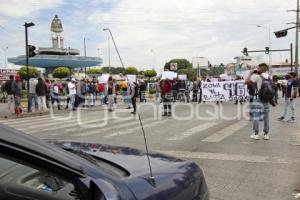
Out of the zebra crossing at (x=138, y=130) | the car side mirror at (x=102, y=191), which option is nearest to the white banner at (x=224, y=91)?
the zebra crossing at (x=138, y=130)

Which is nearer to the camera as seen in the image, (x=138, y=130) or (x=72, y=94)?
(x=138, y=130)

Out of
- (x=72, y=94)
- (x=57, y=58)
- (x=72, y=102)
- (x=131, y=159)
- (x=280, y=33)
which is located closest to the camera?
(x=131, y=159)

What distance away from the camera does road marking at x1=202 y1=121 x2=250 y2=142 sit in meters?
11.9

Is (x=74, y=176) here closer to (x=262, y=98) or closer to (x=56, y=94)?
(x=262, y=98)

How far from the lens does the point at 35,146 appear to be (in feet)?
7.79

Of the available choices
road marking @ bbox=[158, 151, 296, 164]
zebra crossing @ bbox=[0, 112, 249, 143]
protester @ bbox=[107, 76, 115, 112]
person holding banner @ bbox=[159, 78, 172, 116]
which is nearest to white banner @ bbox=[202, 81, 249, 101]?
protester @ bbox=[107, 76, 115, 112]

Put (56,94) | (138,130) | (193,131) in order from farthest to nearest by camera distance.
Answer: (56,94), (138,130), (193,131)

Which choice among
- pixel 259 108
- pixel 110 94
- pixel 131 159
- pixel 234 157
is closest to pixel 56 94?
pixel 110 94

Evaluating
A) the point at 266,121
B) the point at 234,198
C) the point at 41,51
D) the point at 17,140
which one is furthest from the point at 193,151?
the point at 41,51

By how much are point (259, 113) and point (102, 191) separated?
978 cm

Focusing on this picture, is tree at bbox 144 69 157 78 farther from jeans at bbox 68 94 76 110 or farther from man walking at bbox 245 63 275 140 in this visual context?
man walking at bbox 245 63 275 140

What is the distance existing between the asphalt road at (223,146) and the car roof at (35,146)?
413cm

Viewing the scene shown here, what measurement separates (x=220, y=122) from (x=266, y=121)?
16.2 ft

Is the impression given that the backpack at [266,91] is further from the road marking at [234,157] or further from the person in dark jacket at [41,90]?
the person in dark jacket at [41,90]
